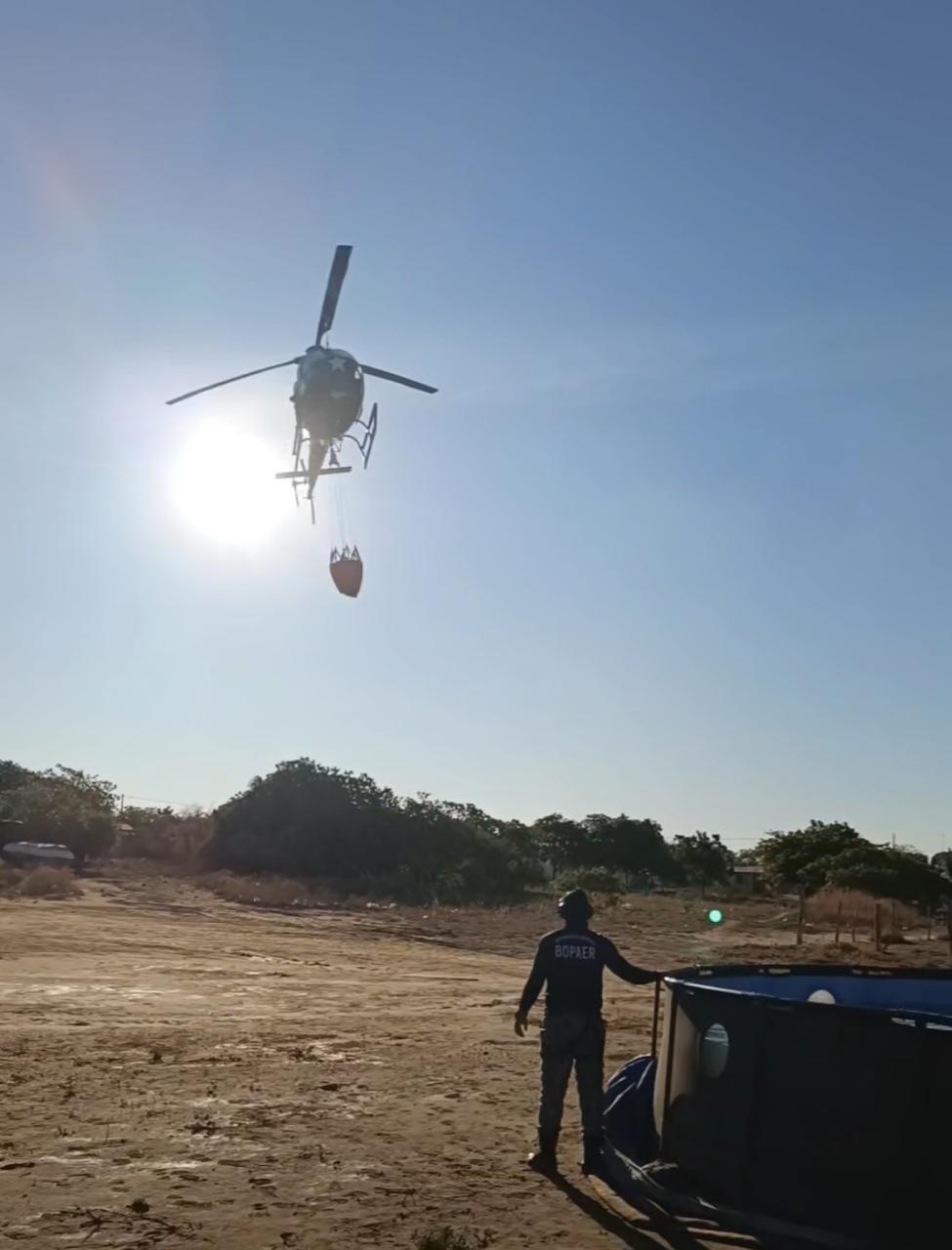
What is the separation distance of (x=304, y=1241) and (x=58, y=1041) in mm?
7223

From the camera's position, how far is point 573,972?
8.49 metres

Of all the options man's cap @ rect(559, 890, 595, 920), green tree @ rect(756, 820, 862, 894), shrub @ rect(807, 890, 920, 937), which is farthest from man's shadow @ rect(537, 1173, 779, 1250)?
green tree @ rect(756, 820, 862, 894)

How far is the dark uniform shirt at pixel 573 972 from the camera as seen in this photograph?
8469mm

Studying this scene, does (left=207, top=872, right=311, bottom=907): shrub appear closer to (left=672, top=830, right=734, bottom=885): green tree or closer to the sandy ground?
the sandy ground

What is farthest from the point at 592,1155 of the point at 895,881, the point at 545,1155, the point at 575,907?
the point at 895,881

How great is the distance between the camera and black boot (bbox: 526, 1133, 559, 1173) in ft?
26.6

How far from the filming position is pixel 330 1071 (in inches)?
462

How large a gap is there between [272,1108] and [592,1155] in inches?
111

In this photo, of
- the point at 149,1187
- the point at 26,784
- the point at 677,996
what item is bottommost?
the point at 149,1187

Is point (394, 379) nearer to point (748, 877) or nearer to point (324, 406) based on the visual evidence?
point (324, 406)

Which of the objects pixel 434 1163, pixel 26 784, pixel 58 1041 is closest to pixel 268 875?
pixel 26 784

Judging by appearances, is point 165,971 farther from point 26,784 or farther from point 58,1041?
point 26,784

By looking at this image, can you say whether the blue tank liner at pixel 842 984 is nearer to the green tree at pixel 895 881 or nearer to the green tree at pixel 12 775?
the green tree at pixel 895 881

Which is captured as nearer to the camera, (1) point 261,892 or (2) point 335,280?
(2) point 335,280
